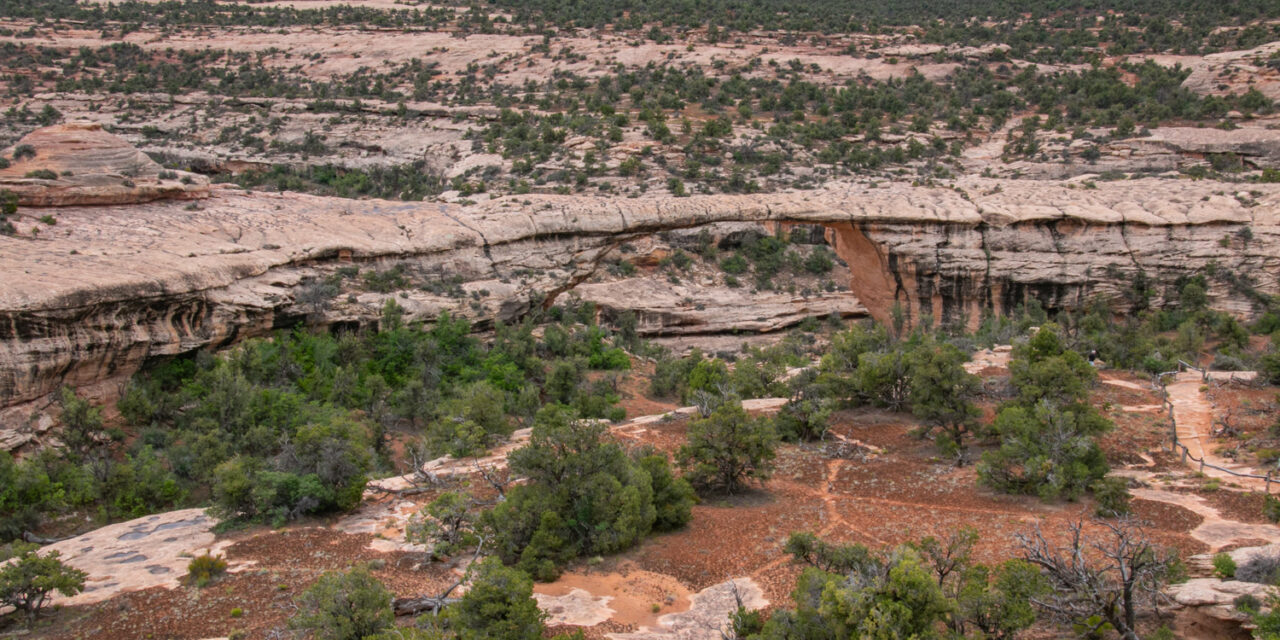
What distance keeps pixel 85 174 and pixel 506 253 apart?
11.4 metres

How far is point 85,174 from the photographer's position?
21.5 meters

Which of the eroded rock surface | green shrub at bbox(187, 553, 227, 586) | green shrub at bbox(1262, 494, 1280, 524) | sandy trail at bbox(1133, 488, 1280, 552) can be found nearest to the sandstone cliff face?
the eroded rock surface

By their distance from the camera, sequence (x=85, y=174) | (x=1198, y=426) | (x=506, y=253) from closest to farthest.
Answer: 1. (x=1198, y=426)
2. (x=85, y=174)
3. (x=506, y=253)

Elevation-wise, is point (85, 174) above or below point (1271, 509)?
above

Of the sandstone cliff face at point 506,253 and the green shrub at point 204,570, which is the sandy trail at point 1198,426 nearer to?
the sandstone cliff face at point 506,253

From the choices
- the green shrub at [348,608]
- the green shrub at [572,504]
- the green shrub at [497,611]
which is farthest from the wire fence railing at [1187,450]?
the green shrub at [348,608]

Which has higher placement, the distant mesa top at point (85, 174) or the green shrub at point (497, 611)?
the distant mesa top at point (85, 174)

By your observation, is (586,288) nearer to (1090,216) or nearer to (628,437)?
(628,437)

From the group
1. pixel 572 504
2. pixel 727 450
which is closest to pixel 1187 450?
pixel 727 450

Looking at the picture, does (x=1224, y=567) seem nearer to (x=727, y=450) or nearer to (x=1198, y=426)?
(x=727, y=450)

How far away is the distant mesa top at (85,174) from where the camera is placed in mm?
20562

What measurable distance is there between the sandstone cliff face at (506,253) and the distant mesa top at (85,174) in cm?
47

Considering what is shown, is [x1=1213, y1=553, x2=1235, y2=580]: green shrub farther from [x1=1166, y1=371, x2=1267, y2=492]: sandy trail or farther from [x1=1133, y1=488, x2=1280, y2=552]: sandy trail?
[x1=1166, y1=371, x2=1267, y2=492]: sandy trail

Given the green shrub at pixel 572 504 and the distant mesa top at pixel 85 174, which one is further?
the distant mesa top at pixel 85 174
